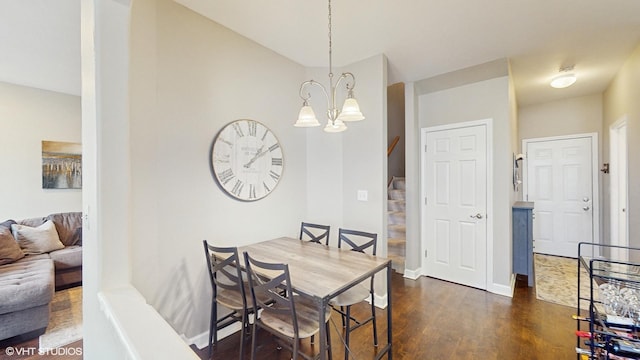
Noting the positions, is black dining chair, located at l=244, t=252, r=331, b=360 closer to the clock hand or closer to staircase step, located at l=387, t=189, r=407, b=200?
the clock hand

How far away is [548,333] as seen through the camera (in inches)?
89.6

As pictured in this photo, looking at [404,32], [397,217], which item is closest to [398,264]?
[397,217]

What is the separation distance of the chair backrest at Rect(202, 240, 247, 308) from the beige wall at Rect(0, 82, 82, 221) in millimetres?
3361

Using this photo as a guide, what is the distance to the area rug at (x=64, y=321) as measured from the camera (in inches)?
85.7

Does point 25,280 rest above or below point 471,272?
above

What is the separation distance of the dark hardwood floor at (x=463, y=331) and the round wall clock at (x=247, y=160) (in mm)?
1340

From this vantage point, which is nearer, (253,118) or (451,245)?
(253,118)

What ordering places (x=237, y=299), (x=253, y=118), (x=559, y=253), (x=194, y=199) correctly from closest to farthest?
1. (x=237, y=299)
2. (x=194, y=199)
3. (x=253, y=118)
4. (x=559, y=253)

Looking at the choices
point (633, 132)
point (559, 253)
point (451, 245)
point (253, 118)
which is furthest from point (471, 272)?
point (253, 118)

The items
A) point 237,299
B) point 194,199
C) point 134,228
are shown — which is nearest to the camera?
point 134,228

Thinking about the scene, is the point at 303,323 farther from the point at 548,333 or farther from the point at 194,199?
the point at 548,333

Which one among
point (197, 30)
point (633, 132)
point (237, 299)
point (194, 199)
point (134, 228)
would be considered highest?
point (197, 30)

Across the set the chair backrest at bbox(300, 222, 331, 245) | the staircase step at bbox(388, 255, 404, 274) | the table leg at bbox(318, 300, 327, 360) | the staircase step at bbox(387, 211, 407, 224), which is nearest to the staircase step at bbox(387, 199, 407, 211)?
the staircase step at bbox(387, 211, 407, 224)

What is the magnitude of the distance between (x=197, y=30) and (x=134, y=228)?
5.53ft
